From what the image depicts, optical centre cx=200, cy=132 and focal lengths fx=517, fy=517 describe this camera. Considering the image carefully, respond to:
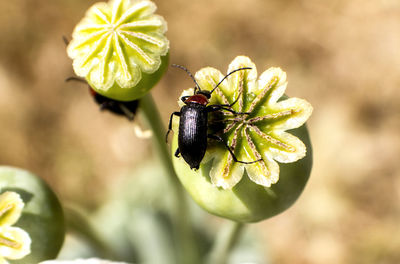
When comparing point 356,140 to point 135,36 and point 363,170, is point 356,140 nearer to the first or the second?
point 363,170

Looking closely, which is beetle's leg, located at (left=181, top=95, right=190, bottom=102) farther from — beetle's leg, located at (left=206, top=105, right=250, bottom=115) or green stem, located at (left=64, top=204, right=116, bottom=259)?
green stem, located at (left=64, top=204, right=116, bottom=259)

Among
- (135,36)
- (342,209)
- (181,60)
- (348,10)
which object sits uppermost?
(348,10)

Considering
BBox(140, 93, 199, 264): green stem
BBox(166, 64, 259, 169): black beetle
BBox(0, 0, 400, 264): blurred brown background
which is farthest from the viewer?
BBox(0, 0, 400, 264): blurred brown background

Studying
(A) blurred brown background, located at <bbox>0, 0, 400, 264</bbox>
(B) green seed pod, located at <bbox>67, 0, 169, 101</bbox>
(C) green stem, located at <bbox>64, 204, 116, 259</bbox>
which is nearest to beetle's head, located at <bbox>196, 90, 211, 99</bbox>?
(B) green seed pod, located at <bbox>67, 0, 169, 101</bbox>

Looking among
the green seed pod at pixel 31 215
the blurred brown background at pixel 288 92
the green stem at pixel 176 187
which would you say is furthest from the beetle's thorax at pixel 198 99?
the blurred brown background at pixel 288 92

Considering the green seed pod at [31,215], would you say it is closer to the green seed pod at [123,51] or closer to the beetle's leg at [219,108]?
the green seed pod at [123,51]

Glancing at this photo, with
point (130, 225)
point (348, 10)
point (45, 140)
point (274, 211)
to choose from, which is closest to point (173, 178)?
point (274, 211)

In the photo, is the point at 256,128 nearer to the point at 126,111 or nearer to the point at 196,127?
the point at 196,127

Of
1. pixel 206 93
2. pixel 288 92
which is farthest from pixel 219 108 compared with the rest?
pixel 288 92
